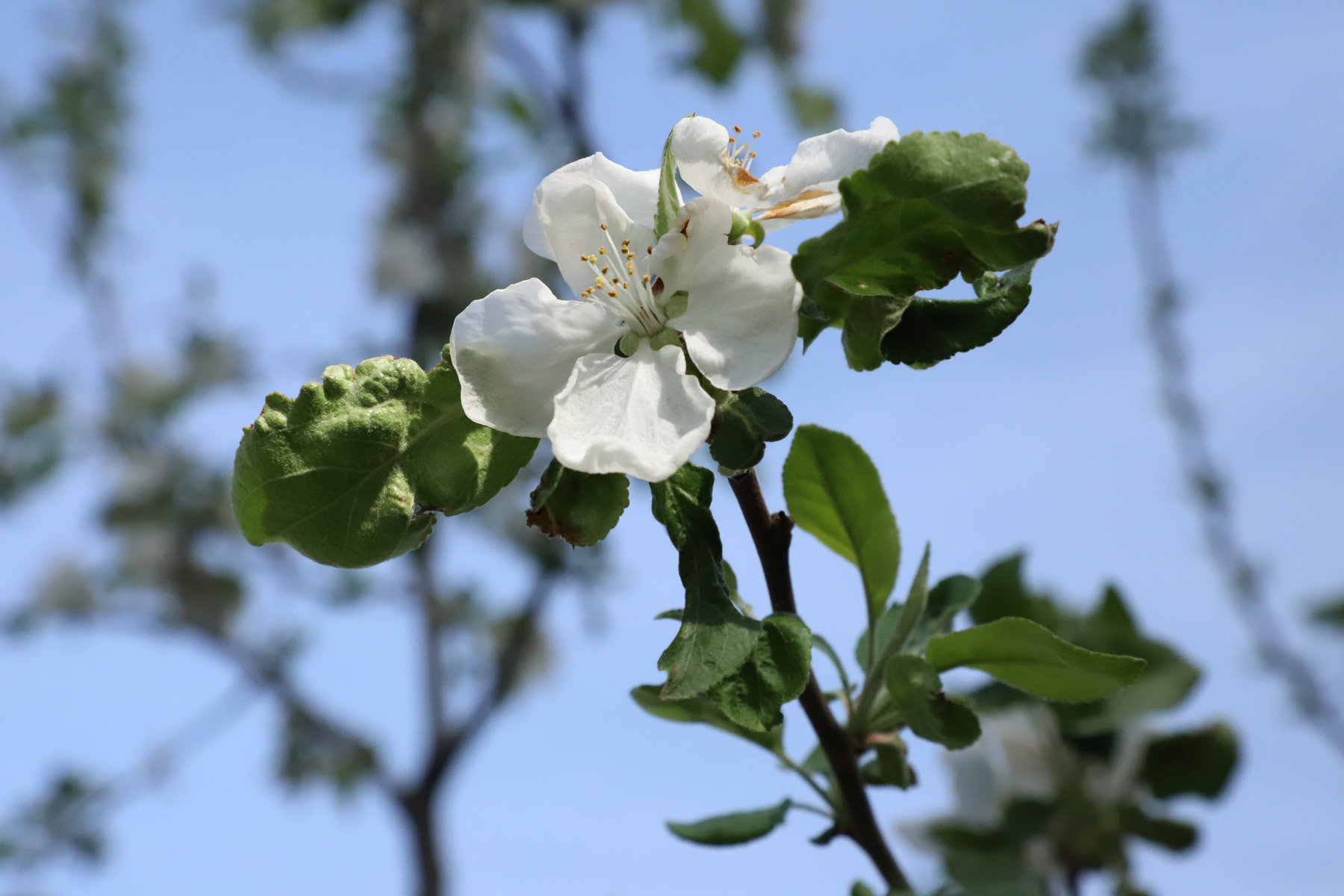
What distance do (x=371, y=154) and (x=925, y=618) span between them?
4326 millimetres

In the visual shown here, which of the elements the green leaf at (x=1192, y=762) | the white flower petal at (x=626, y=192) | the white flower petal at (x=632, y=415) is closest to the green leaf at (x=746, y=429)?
the white flower petal at (x=632, y=415)

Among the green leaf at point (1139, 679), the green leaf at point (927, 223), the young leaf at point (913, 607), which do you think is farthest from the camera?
the green leaf at point (1139, 679)

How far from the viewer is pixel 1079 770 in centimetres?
110

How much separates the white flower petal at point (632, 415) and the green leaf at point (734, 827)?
35 centimetres

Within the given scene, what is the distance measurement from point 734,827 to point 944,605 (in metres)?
0.22

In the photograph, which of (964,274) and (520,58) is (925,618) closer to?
(964,274)

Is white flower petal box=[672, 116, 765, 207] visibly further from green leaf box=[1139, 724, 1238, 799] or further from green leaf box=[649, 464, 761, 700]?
green leaf box=[1139, 724, 1238, 799]

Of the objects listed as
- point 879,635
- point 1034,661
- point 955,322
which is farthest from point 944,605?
point 955,322

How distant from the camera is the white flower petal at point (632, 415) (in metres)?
0.47

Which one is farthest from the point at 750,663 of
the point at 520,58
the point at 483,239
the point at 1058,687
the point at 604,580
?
the point at 483,239

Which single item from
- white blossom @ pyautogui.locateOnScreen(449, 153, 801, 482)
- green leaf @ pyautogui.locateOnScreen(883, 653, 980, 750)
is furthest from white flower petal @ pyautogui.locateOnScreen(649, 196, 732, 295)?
green leaf @ pyautogui.locateOnScreen(883, 653, 980, 750)

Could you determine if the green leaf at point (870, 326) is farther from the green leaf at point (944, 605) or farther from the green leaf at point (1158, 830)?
the green leaf at point (1158, 830)

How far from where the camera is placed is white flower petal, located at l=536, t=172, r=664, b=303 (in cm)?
54

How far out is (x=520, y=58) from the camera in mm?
3926
